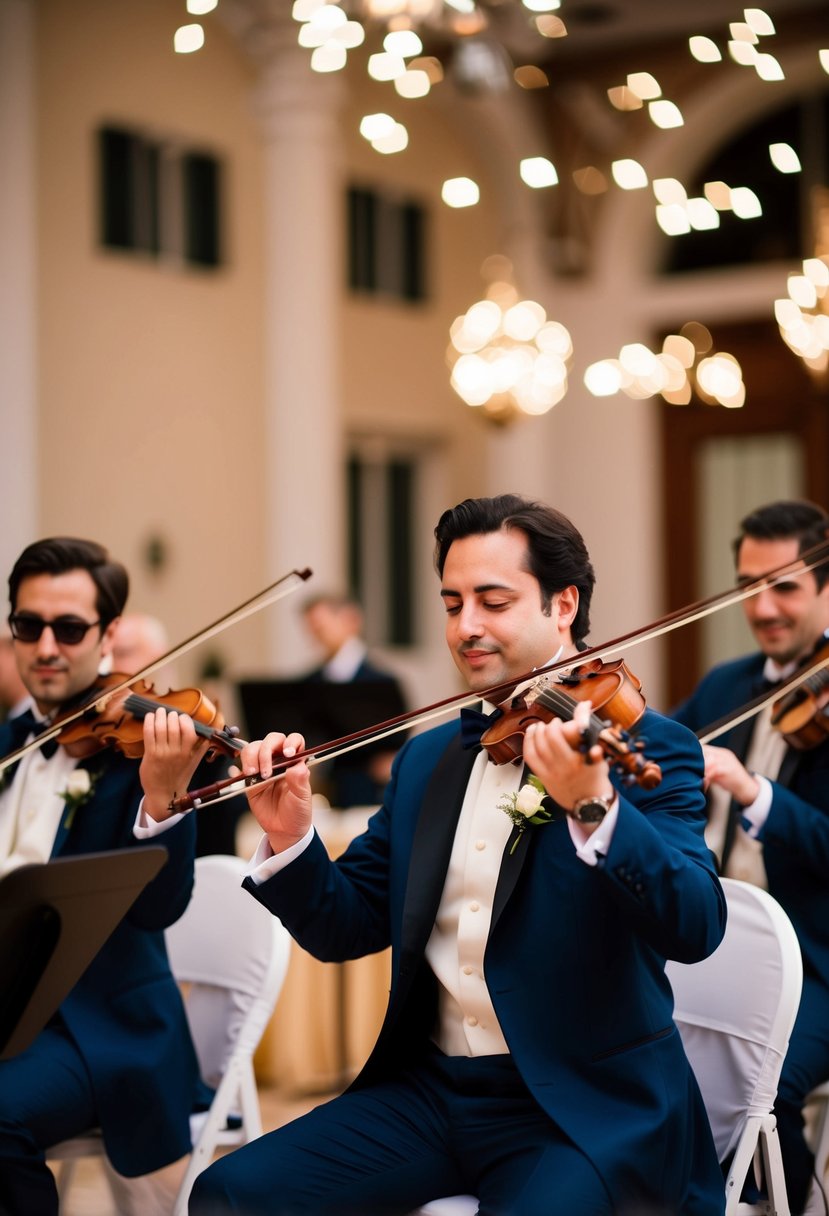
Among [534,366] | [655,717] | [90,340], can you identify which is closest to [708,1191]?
[655,717]

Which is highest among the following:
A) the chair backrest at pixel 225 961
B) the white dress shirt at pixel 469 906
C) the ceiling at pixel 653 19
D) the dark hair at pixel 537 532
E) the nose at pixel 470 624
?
the ceiling at pixel 653 19

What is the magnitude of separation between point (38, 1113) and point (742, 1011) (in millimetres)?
1317

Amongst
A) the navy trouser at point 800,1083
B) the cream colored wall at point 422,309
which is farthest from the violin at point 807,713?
the cream colored wall at point 422,309

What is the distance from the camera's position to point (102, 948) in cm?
309

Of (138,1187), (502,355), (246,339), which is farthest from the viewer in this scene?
(246,339)

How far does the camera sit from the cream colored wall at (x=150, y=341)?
10.4 meters

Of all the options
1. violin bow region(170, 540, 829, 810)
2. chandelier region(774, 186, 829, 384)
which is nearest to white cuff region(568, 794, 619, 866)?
violin bow region(170, 540, 829, 810)

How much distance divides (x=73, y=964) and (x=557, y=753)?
788 mm

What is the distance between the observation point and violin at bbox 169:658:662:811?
2217mm

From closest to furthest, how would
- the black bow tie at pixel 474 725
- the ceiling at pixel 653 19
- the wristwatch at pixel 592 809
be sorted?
the wristwatch at pixel 592 809 → the black bow tie at pixel 474 725 → the ceiling at pixel 653 19

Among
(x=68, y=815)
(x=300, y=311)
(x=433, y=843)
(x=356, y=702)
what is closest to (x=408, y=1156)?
(x=433, y=843)

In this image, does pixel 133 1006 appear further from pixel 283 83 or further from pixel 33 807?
pixel 283 83

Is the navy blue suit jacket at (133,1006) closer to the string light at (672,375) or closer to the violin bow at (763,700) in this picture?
the violin bow at (763,700)

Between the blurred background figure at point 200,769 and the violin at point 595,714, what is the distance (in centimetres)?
82
